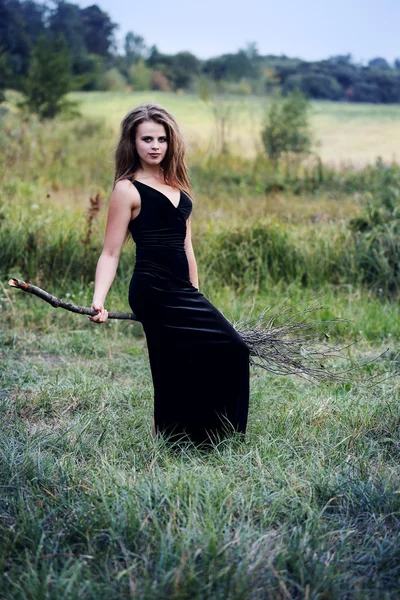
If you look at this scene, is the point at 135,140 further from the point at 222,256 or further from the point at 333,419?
the point at 222,256

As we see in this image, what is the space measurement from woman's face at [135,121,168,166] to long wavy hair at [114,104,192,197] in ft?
0.10

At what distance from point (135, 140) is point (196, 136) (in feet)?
44.7

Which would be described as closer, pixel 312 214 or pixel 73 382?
pixel 73 382

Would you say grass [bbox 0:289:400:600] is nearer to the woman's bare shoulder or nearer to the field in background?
the woman's bare shoulder

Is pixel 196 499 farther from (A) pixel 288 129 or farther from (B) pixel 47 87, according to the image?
(B) pixel 47 87

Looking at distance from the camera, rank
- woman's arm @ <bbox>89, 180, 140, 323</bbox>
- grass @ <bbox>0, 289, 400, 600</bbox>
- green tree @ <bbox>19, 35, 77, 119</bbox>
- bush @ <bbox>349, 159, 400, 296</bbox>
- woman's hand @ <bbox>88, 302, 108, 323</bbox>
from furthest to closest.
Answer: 1. green tree @ <bbox>19, 35, 77, 119</bbox>
2. bush @ <bbox>349, 159, 400, 296</bbox>
3. woman's arm @ <bbox>89, 180, 140, 323</bbox>
4. woman's hand @ <bbox>88, 302, 108, 323</bbox>
5. grass @ <bbox>0, 289, 400, 600</bbox>

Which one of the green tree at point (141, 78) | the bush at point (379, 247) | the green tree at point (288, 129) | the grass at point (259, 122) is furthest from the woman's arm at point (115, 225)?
the green tree at point (141, 78)

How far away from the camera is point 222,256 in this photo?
641cm

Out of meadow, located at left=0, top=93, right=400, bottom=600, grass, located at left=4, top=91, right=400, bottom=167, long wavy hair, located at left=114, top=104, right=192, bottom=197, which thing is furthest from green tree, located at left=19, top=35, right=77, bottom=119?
long wavy hair, located at left=114, top=104, right=192, bottom=197

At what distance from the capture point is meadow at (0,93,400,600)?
2025mm

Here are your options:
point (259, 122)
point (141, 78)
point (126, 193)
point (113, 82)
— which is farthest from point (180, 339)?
point (113, 82)

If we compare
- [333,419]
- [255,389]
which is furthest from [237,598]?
[255,389]

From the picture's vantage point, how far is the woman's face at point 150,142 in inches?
118

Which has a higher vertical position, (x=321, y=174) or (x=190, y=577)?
(x=321, y=174)
